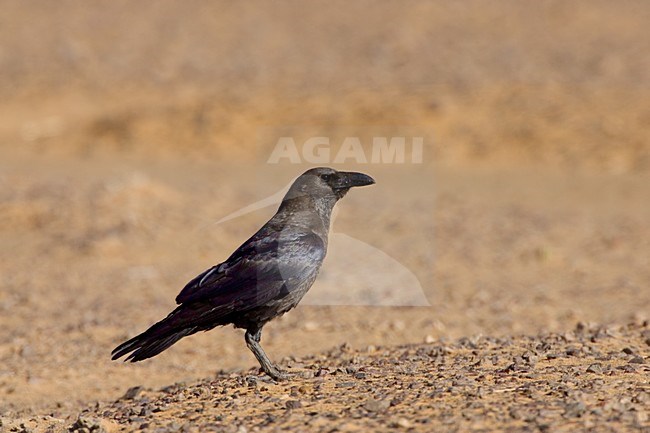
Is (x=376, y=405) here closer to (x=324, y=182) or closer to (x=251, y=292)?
(x=251, y=292)

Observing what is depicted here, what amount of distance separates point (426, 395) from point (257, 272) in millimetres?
1359

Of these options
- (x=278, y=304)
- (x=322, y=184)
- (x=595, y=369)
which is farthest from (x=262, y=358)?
(x=595, y=369)

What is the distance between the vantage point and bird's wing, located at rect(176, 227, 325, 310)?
246 inches

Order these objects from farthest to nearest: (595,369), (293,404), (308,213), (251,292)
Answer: (308,213)
(251,292)
(595,369)
(293,404)

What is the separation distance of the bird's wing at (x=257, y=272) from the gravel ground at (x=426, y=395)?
56 centimetres

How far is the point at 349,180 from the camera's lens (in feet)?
22.4

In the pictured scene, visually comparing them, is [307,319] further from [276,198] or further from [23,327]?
[276,198]

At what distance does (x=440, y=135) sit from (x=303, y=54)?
6.95 meters

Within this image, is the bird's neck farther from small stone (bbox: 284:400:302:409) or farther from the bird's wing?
small stone (bbox: 284:400:302:409)

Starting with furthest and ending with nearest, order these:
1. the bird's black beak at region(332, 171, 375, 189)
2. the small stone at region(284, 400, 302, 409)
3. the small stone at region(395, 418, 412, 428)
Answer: the bird's black beak at region(332, 171, 375, 189)
the small stone at region(284, 400, 302, 409)
the small stone at region(395, 418, 412, 428)

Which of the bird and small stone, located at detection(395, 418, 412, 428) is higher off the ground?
the bird

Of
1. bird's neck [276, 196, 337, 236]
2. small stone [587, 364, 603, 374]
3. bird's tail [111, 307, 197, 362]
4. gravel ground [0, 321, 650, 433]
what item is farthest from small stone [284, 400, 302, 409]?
small stone [587, 364, 603, 374]

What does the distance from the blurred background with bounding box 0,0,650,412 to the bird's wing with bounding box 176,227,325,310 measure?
72.5 inches

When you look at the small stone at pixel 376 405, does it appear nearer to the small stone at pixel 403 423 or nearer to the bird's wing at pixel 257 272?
the small stone at pixel 403 423
